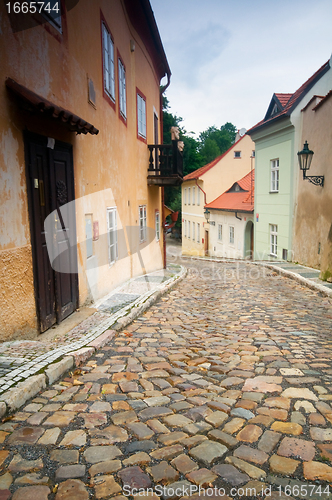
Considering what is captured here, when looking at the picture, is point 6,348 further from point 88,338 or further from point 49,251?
point 49,251

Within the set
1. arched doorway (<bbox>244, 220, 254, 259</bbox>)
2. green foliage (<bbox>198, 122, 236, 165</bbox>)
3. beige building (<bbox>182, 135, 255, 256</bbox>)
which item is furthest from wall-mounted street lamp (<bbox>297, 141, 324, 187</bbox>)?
green foliage (<bbox>198, 122, 236, 165</bbox>)

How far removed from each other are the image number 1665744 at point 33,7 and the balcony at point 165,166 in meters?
6.74

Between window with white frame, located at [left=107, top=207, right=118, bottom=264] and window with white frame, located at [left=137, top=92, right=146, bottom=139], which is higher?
window with white frame, located at [left=137, top=92, right=146, bottom=139]

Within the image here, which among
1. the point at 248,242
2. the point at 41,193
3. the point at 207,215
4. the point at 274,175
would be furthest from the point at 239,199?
the point at 41,193

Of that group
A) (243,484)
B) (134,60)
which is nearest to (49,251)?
(243,484)

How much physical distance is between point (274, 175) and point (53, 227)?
Answer: 13.8 meters

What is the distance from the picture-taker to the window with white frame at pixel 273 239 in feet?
55.2

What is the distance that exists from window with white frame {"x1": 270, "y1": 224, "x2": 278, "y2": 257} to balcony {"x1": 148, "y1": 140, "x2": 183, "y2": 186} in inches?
254

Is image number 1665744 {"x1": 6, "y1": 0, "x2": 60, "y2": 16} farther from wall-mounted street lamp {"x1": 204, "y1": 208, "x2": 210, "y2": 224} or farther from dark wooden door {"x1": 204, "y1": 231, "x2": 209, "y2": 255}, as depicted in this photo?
dark wooden door {"x1": 204, "y1": 231, "x2": 209, "y2": 255}

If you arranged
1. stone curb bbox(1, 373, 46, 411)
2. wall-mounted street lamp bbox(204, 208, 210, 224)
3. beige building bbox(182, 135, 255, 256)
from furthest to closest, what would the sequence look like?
beige building bbox(182, 135, 255, 256) < wall-mounted street lamp bbox(204, 208, 210, 224) < stone curb bbox(1, 373, 46, 411)

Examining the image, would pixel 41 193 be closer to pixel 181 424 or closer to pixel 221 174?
pixel 181 424

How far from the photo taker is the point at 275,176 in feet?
54.9

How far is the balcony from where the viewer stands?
38.5ft

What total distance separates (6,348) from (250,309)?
482 centimetres
